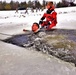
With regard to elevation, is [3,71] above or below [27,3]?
above

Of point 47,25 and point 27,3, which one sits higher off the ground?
point 47,25

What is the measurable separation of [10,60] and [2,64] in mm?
367

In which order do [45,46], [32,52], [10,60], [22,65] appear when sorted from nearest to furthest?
[22,65] < [10,60] < [32,52] < [45,46]

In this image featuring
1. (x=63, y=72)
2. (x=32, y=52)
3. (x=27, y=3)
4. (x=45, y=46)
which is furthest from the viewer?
(x=27, y=3)

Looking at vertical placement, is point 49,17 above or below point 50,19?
above

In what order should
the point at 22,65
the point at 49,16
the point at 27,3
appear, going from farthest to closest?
the point at 27,3, the point at 49,16, the point at 22,65

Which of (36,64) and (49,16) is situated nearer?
(36,64)

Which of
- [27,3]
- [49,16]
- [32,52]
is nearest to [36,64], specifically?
[32,52]

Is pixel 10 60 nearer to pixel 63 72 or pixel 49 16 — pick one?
pixel 63 72

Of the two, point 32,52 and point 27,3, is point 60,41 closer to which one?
point 32,52

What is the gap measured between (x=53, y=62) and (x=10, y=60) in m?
1.17

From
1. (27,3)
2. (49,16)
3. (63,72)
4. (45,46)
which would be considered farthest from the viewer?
(27,3)

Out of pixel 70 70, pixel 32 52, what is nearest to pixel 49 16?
pixel 32 52

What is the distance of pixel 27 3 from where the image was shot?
7219 centimetres
